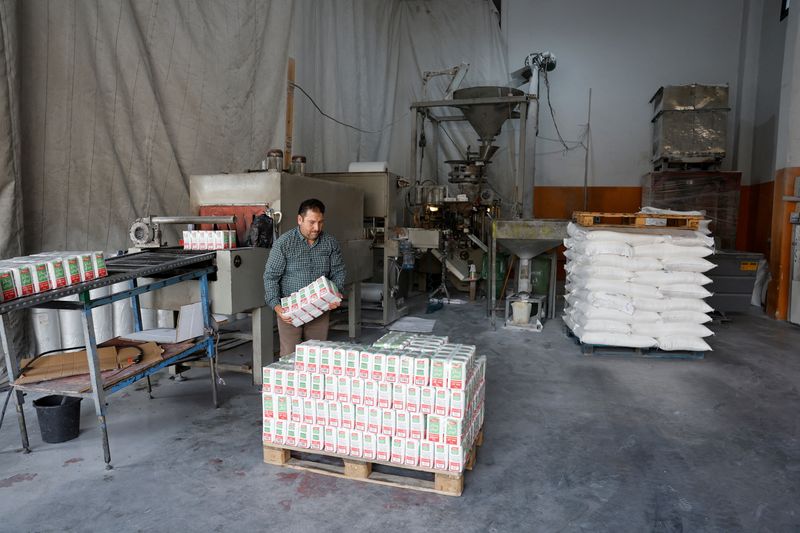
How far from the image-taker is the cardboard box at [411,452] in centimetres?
230

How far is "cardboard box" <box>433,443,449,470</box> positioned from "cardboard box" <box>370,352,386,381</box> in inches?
15.2

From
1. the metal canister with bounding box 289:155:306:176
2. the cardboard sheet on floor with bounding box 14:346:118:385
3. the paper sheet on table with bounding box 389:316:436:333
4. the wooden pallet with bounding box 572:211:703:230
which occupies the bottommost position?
the paper sheet on table with bounding box 389:316:436:333

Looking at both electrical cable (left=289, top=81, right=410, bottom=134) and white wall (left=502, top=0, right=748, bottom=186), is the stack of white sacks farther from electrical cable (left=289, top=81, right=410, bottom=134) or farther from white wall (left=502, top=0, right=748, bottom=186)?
white wall (left=502, top=0, right=748, bottom=186)

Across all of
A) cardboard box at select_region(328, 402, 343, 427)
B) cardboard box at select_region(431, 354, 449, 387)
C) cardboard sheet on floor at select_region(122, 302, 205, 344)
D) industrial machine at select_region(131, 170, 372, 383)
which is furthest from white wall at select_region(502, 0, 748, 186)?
cardboard box at select_region(328, 402, 343, 427)

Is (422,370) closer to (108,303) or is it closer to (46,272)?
(108,303)

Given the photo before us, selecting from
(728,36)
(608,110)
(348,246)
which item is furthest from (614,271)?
(728,36)

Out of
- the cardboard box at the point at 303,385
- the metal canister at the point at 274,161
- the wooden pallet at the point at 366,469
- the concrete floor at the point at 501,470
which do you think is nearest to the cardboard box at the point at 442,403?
the wooden pallet at the point at 366,469

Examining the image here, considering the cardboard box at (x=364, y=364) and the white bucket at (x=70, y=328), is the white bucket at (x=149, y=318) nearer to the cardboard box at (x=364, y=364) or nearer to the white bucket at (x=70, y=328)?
the white bucket at (x=70, y=328)

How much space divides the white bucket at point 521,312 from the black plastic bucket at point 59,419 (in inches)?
160

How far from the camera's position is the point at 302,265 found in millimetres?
3299

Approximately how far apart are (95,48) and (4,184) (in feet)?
3.81

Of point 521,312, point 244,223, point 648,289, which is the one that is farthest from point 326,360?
point 521,312

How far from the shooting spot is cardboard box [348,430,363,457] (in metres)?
2.38

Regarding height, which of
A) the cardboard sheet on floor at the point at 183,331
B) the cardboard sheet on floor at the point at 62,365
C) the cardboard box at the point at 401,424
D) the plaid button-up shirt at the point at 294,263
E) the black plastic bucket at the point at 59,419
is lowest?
the black plastic bucket at the point at 59,419
